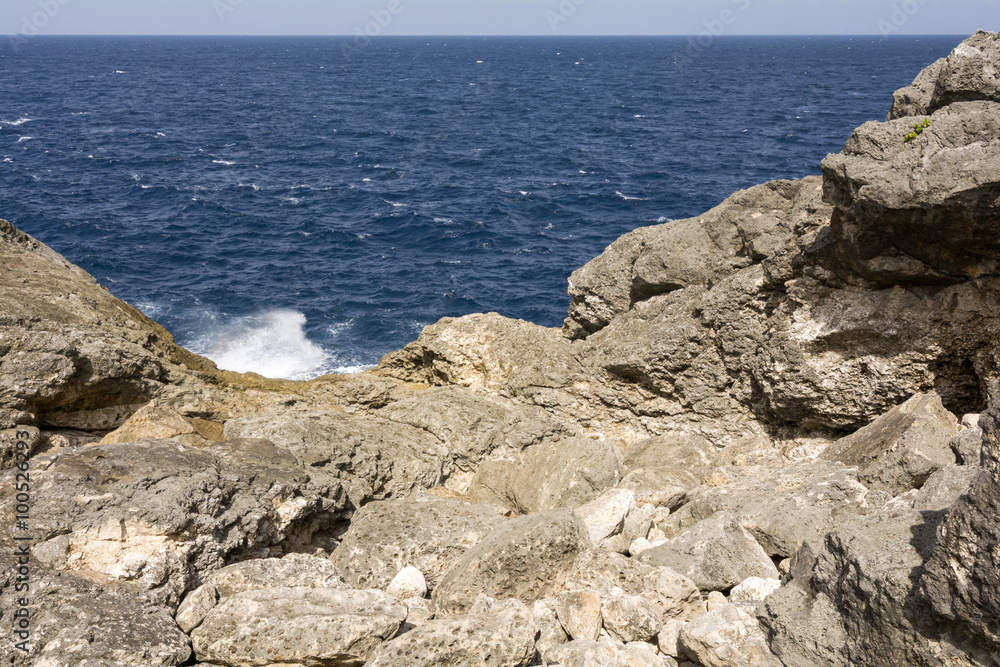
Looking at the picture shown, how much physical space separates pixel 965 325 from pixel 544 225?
4449 cm

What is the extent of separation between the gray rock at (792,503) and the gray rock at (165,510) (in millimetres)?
6048

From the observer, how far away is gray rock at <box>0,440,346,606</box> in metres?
8.98

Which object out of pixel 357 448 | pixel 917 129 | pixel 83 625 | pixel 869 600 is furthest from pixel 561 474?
pixel 917 129

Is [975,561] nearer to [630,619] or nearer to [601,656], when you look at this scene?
[601,656]

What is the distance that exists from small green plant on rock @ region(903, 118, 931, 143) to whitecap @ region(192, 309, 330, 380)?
1056 inches

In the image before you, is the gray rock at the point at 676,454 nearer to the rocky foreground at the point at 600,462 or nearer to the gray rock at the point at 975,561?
the rocky foreground at the point at 600,462

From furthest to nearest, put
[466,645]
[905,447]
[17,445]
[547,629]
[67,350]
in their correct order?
1. [67,350]
2. [17,445]
3. [905,447]
4. [547,629]
5. [466,645]

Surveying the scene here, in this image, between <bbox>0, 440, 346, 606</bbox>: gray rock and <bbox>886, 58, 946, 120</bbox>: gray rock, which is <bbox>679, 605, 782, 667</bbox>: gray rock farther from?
<bbox>886, 58, 946, 120</bbox>: gray rock

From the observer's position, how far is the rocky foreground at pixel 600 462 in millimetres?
7820

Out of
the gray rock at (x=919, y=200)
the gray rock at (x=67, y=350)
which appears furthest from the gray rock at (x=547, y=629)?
the gray rock at (x=67, y=350)

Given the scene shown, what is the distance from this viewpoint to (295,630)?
310 inches

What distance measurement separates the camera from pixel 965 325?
12.1 metres

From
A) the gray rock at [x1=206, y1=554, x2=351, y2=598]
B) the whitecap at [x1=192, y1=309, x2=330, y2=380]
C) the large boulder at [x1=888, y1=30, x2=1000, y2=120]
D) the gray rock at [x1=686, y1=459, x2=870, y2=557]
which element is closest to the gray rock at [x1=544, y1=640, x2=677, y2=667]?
the gray rock at [x1=206, y1=554, x2=351, y2=598]

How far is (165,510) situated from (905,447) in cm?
1001
